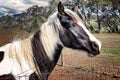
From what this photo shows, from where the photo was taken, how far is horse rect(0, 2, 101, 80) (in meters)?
2.65

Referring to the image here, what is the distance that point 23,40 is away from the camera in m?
2.77

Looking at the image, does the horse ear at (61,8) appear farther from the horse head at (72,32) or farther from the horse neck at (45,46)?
the horse neck at (45,46)

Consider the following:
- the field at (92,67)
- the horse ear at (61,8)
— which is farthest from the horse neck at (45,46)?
the field at (92,67)

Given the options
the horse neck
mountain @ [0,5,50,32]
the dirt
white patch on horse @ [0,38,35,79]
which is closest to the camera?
white patch on horse @ [0,38,35,79]

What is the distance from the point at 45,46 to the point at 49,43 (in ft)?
0.15

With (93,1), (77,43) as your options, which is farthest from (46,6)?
(77,43)

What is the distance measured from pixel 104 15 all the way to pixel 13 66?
1144 centimetres

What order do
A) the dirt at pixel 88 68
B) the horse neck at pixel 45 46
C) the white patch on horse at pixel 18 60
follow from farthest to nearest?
the dirt at pixel 88 68
the horse neck at pixel 45 46
the white patch on horse at pixel 18 60

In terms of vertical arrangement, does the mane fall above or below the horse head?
below

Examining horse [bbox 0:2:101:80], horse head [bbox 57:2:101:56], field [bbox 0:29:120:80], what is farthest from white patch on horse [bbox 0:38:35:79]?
field [bbox 0:29:120:80]

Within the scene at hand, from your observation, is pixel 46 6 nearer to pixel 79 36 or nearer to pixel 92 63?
pixel 92 63

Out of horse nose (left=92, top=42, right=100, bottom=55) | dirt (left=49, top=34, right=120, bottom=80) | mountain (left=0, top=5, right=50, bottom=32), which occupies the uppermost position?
horse nose (left=92, top=42, right=100, bottom=55)

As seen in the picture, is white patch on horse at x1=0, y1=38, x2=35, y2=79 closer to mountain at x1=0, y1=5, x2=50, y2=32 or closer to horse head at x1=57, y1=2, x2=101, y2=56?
horse head at x1=57, y1=2, x2=101, y2=56

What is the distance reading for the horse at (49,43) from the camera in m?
2.65
